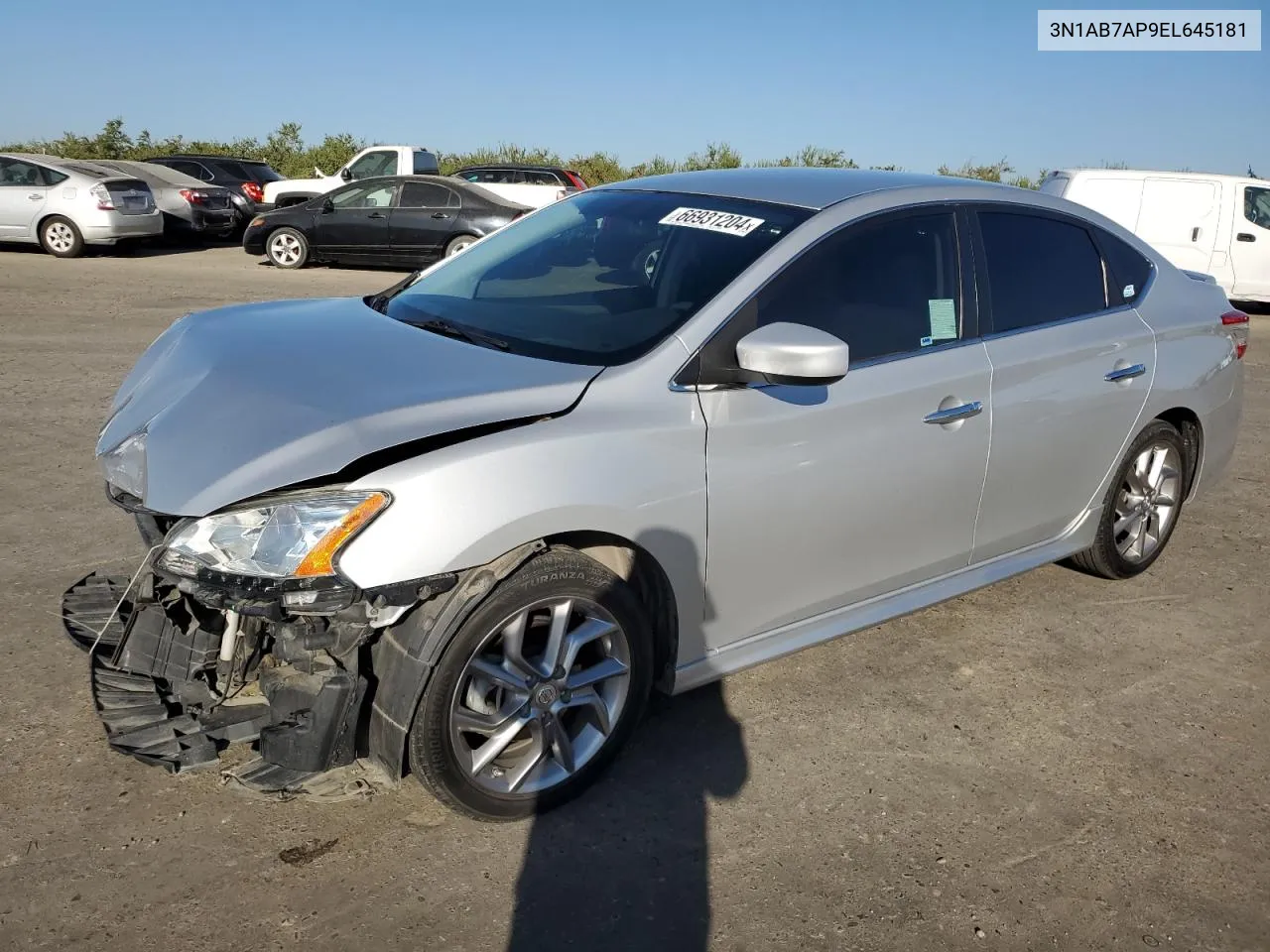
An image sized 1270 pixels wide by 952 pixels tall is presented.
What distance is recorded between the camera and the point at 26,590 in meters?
4.34

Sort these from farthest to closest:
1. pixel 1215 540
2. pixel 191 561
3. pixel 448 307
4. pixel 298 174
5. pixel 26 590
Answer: pixel 298 174 → pixel 1215 540 → pixel 26 590 → pixel 448 307 → pixel 191 561

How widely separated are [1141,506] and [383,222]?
44.3ft

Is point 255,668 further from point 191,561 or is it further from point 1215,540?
point 1215,540

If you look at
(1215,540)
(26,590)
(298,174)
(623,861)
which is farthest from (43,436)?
(298,174)

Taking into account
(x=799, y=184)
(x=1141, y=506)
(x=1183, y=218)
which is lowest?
(x=1141, y=506)

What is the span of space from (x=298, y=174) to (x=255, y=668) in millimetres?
39662

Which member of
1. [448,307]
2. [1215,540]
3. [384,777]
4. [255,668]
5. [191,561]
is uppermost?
[448,307]

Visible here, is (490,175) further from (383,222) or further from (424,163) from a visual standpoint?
(383,222)

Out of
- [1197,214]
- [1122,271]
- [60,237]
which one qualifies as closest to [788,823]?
[1122,271]

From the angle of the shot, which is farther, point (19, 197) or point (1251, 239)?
point (19, 197)

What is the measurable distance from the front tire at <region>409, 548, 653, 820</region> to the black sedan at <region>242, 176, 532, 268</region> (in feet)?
45.2

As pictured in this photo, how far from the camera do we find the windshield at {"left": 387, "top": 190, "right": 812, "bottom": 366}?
3.41 meters

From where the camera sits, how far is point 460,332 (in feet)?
11.7

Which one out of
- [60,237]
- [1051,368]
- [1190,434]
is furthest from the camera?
[60,237]
